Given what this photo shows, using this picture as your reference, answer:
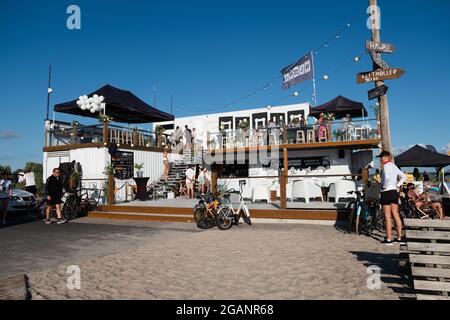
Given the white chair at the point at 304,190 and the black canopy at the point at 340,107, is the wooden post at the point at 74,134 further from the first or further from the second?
the black canopy at the point at 340,107

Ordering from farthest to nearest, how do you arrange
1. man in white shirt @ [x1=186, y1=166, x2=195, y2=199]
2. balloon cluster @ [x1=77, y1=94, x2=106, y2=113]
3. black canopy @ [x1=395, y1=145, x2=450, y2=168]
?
man in white shirt @ [x1=186, y1=166, x2=195, y2=199], black canopy @ [x1=395, y1=145, x2=450, y2=168], balloon cluster @ [x1=77, y1=94, x2=106, y2=113]

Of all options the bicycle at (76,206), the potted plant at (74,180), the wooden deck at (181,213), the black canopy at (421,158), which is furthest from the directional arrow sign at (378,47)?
the potted plant at (74,180)

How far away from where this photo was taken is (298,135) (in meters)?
15.9

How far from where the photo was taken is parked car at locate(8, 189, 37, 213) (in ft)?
42.5

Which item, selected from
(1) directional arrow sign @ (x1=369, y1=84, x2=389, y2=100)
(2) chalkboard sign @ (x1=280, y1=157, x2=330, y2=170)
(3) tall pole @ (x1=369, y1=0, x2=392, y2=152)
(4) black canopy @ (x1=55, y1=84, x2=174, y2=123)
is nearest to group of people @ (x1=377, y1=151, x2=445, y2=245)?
(3) tall pole @ (x1=369, y1=0, x2=392, y2=152)

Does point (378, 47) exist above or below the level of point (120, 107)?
below

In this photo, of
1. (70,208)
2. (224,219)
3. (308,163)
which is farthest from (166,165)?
→ (224,219)

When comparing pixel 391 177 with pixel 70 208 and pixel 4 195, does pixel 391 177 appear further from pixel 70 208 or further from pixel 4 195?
pixel 4 195

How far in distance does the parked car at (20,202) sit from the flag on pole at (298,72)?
1394cm

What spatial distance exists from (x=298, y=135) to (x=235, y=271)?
11.8 metres

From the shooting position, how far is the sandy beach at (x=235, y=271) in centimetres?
399

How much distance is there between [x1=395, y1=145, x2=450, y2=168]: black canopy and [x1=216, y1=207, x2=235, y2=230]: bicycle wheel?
11.3m

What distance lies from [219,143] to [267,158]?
8.84 ft

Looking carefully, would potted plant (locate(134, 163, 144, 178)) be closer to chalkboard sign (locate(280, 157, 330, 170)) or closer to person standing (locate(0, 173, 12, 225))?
person standing (locate(0, 173, 12, 225))
